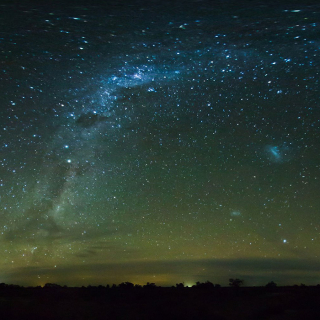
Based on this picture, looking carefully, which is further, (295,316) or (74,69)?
(295,316)

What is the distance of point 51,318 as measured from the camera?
1391 cm

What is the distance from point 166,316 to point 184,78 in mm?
9476

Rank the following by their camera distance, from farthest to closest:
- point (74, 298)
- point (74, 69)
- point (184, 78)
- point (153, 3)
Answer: point (74, 298), point (184, 78), point (74, 69), point (153, 3)

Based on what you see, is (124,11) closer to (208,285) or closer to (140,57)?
(140,57)

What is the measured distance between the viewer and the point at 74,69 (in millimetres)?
8781

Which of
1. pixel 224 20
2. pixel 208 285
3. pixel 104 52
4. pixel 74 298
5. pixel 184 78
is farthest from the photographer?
pixel 208 285

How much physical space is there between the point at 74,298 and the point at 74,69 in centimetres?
1643

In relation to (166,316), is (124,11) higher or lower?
higher

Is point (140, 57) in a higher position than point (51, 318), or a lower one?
higher

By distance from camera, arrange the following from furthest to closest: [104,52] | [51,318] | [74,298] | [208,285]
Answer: [208,285] → [74,298] → [51,318] → [104,52]

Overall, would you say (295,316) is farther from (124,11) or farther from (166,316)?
(124,11)

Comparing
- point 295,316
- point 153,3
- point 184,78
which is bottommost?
point 295,316

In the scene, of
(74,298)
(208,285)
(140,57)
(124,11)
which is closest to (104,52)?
(140,57)

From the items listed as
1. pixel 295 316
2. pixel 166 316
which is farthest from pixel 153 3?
pixel 295 316
